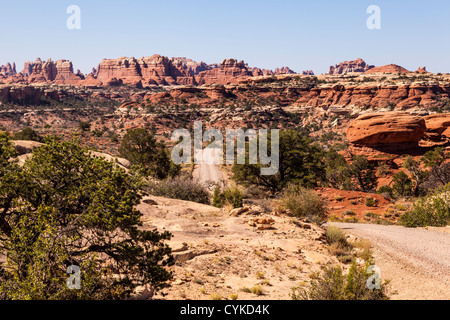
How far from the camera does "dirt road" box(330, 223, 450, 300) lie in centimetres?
785

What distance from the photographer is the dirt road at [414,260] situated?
7852mm

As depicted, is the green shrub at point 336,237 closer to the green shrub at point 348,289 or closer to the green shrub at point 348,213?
the green shrub at point 348,289

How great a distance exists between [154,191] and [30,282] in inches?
704

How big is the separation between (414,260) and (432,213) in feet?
28.7

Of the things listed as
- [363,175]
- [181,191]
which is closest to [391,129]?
[363,175]

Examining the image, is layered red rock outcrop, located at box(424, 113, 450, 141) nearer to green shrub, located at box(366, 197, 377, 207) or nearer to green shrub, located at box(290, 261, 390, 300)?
green shrub, located at box(366, 197, 377, 207)

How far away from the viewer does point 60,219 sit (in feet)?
18.8

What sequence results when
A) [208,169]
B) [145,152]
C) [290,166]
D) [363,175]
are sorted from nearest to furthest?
[290,166]
[145,152]
[363,175]
[208,169]

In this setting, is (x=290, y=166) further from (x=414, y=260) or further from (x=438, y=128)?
(x=438, y=128)

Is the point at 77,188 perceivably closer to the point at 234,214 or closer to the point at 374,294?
the point at 374,294

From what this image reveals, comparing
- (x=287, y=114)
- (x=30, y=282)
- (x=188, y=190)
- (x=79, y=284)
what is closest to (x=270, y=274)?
(x=79, y=284)

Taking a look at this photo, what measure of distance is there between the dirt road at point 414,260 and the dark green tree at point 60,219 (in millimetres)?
6406

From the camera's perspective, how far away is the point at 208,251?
1085 cm
